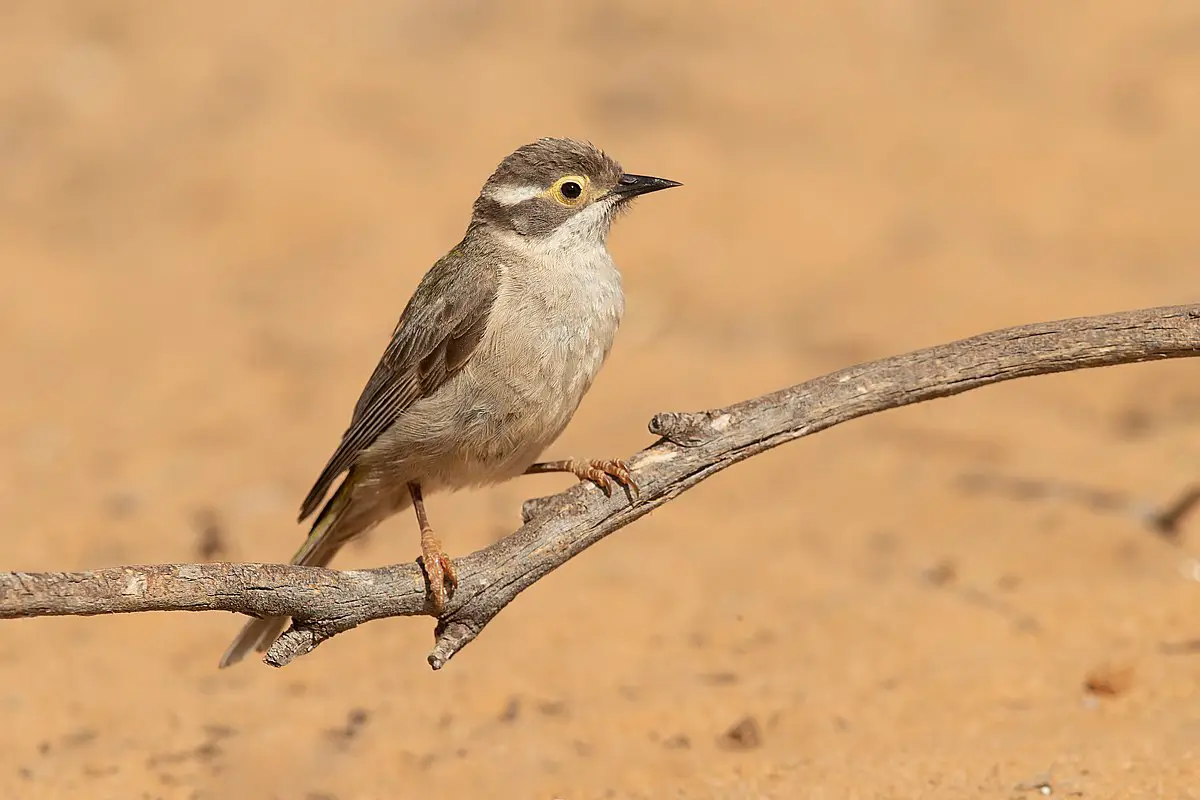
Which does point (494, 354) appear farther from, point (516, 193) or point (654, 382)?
point (654, 382)

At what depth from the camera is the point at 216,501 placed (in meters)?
8.84

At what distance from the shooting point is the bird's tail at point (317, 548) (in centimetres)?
581

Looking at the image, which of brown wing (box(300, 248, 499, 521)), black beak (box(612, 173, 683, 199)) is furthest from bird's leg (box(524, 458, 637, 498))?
black beak (box(612, 173, 683, 199))

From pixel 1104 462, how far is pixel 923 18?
27.8 feet

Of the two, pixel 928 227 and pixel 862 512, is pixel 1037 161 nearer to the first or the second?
pixel 928 227

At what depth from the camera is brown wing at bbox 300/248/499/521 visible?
5.82 m

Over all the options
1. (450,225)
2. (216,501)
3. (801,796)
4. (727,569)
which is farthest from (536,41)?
(801,796)

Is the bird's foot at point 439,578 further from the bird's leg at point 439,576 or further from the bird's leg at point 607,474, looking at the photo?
the bird's leg at point 607,474

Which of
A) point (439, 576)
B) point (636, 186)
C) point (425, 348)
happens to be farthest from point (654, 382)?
point (439, 576)

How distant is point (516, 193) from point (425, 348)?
0.81m

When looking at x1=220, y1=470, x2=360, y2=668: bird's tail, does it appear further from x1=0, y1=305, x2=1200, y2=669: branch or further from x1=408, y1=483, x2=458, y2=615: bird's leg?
x1=0, y1=305, x2=1200, y2=669: branch

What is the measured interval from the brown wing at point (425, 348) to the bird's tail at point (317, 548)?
3.1 inches

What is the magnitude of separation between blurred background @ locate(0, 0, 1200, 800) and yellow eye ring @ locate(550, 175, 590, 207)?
7.33 feet

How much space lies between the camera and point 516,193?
6.15 metres
